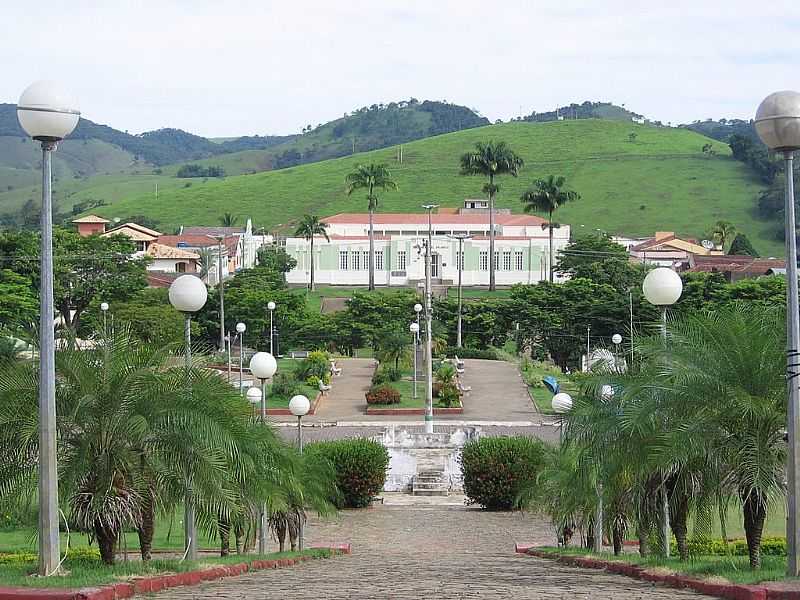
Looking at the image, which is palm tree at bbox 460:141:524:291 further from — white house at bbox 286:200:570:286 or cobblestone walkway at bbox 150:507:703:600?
cobblestone walkway at bbox 150:507:703:600

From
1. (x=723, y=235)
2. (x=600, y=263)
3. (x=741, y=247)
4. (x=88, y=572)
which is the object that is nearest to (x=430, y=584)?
(x=88, y=572)

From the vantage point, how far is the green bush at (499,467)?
28453 mm

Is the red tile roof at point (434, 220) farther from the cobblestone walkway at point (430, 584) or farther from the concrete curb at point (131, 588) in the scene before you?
the concrete curb at point (131, 588)

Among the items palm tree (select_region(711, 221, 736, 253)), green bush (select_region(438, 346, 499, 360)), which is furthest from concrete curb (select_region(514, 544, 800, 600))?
palm tree (select_region(711, 221, 736, 253))

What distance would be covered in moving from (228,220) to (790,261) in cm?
10547

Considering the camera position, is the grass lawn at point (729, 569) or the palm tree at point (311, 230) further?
the palm tree at point (311, 230)

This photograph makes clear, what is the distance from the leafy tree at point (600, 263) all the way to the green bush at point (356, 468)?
129 ft

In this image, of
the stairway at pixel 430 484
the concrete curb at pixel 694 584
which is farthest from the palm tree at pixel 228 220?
the concrete curb at pixel 694 584

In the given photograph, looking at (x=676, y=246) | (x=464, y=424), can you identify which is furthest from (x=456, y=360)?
(x=676, y=246)

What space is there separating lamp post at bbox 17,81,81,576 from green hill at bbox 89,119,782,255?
109335 millimetres

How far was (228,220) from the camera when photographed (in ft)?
368

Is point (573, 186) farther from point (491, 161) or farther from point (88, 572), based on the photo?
point (88, 572)

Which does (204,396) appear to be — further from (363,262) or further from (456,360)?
(363,262)

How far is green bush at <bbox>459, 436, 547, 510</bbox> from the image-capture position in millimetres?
28453
